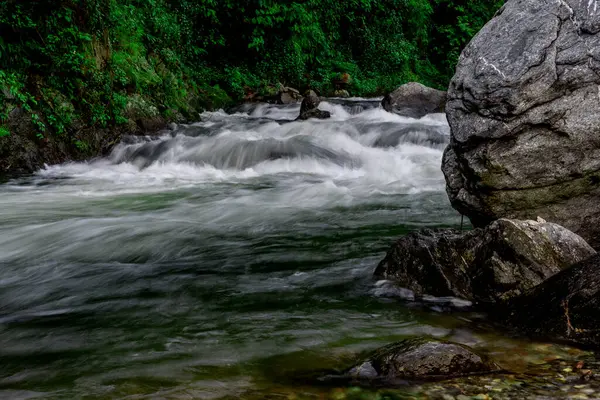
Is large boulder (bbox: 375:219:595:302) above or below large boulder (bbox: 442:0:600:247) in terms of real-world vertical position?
below

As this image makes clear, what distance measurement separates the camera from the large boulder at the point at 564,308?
11.4 ft

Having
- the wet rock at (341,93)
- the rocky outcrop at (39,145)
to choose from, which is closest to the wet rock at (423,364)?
the rocky outcrop at (39,145)

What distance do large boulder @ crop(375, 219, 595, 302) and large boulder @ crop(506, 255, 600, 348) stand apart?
15cm

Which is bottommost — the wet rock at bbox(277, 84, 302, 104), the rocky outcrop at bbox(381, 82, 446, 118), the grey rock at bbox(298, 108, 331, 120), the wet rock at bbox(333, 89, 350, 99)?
the grey rock at bbox(298, 108, 331, 120)

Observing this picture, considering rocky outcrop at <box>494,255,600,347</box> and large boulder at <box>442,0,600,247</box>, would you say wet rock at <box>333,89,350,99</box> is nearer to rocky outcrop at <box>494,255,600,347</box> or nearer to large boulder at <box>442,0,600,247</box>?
large boulder at <box>442,0,600,247</box>

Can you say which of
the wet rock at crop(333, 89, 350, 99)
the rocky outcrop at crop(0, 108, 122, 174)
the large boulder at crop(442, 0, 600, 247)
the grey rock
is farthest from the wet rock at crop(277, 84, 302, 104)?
the large boulder at crop(442, 0, 600, 247)

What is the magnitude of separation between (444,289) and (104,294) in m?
2.66

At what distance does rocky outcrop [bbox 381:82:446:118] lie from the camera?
14.7 metres

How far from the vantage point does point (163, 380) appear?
10.3 ft

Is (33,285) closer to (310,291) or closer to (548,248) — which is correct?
(310,291)

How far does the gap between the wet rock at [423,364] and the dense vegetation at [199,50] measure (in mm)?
7957

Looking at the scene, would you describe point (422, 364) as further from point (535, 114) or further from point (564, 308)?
point (535, 114)

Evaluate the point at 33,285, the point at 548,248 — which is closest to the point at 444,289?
the point at 548,248

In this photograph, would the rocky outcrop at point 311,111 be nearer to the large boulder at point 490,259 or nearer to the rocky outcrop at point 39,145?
the rocky outcrop at point 39,145
